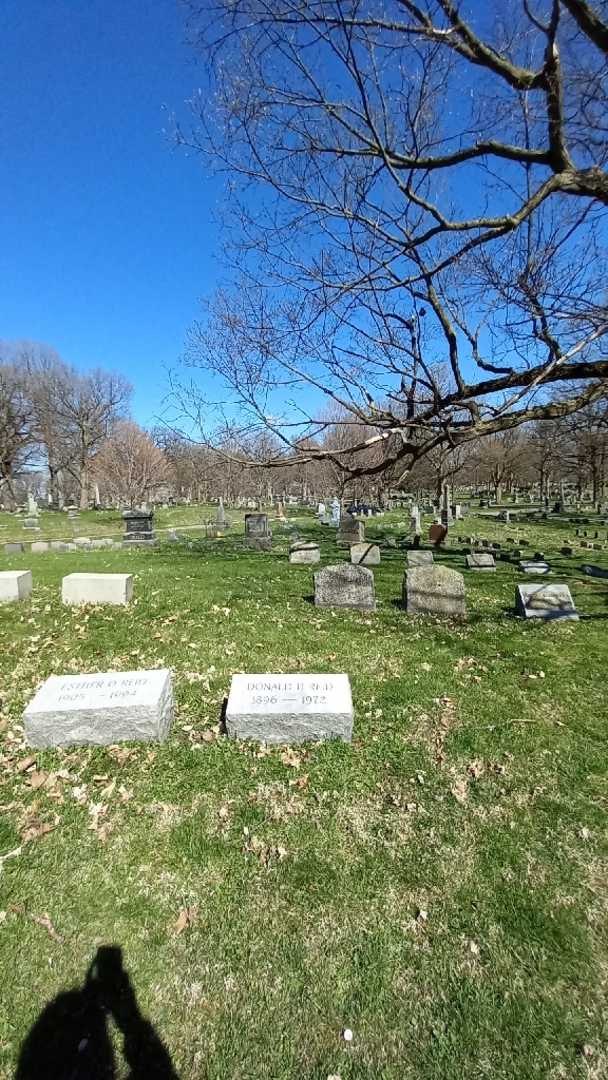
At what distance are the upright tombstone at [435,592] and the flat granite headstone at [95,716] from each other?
5.13m

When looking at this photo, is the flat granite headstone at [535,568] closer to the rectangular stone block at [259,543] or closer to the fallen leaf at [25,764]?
the rectangular stone block at [259,543]

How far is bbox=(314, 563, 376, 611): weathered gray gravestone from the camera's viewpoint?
A: 884cm

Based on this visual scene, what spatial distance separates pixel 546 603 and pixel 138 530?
16.7 m

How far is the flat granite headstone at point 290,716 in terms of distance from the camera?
15.4ft

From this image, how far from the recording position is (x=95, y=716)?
4598 mm

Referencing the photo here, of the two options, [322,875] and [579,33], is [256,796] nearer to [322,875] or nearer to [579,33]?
[322,875]

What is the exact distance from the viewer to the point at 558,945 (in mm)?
2977

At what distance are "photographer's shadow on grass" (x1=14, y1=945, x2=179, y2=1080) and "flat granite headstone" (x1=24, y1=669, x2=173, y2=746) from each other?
1.98m

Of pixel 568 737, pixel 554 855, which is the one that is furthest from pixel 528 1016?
pixel 568 737

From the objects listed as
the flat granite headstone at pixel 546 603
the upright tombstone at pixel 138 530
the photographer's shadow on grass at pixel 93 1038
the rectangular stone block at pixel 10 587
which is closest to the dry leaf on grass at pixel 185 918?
the photographer's shadow on grass at pixel 93 1038

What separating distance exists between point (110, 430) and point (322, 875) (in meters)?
54.5

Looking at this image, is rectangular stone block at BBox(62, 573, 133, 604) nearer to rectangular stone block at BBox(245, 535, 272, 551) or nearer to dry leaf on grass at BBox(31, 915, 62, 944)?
dry leaf on grass at BBox(31, 915, 62, 944)

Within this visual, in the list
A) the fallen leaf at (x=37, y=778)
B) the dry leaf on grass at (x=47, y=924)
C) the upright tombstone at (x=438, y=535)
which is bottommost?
the dry leaf on grass at (x=47, y=924)

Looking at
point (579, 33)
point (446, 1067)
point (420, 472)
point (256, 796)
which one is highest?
point (579, 33)
